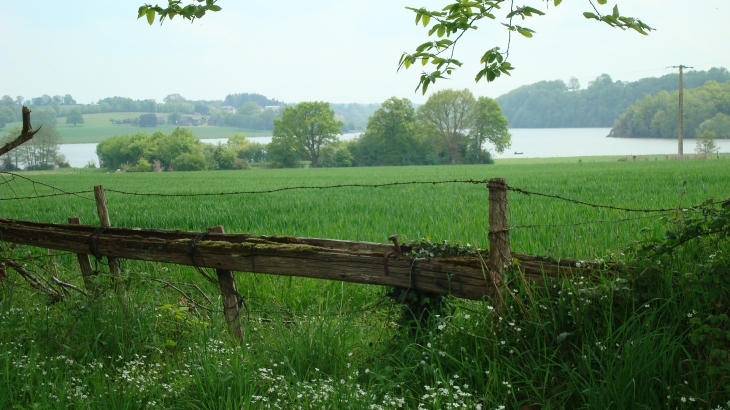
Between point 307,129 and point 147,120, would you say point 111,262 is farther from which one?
point 147,120

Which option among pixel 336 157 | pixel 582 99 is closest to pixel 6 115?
pixel 336 157

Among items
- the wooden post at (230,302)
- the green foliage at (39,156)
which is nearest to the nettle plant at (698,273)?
the wooden post at (230,302)

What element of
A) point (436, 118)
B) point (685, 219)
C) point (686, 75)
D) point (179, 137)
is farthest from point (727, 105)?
point (685, 219)

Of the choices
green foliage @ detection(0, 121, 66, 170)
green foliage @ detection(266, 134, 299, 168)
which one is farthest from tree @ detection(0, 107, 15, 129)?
green foliage @ detection(266, 134, 299, 168)

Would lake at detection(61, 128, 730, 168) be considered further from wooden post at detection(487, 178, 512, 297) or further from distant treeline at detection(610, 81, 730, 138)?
wooden post at detection(487, 178, 512, 297)

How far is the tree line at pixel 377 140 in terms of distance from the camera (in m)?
92.8

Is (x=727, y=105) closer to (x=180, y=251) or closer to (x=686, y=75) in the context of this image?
(x=686, y=75)

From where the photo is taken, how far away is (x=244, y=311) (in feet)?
18.1

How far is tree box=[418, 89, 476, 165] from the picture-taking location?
10156cm

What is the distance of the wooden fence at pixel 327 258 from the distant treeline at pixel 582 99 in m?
150

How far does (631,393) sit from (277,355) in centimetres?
226

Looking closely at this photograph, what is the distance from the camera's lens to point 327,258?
425 cm

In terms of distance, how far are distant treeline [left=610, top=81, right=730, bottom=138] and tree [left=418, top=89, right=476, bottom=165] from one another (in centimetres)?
4034

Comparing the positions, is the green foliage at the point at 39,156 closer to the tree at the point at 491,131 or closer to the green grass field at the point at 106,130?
the green grass field at the point at 106,130
